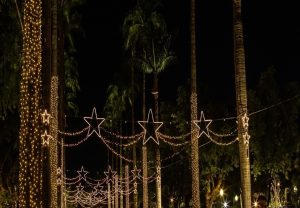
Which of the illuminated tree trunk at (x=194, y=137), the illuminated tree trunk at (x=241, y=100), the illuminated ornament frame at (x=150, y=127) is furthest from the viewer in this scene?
the illuminated ornament frame at (x=150, y=127)

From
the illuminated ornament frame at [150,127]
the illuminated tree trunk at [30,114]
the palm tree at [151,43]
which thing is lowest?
the illuminated tree trunk at [30,114]

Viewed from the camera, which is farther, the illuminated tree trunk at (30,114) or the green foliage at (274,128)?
the green foliage at (274,128)

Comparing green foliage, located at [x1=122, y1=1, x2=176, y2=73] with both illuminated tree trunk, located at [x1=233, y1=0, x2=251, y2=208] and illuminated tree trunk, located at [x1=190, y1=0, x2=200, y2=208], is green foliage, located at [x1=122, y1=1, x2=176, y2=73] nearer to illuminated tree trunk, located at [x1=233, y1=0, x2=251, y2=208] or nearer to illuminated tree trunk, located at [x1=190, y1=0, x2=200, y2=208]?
illuminated tree trunk, located at [x1=190, y1=0, x2=200, y2=208]

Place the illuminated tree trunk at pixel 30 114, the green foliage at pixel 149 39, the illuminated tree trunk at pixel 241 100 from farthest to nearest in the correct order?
the green foliage at pixel 149 39, the illuminated tree trunk at pixel 241 100, the illuminated tree trunk at pixel 30 114

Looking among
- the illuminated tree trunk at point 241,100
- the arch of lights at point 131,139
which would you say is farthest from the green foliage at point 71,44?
the illuminated tree trunk at point 241,100

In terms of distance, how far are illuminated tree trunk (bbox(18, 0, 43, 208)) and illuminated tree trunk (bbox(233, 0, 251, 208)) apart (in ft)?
19.2

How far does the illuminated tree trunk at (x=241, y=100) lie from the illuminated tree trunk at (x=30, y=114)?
5.86 m

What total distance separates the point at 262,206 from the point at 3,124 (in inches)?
887

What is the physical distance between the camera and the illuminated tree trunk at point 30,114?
552 inches

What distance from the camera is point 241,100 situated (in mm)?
17875

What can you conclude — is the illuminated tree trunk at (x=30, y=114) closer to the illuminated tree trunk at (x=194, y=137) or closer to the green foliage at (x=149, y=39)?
→ the illuminated tree trunk at (x=194, y=137)

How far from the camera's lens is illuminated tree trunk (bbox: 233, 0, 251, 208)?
56.9 ft

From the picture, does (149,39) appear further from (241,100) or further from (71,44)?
(241,100)

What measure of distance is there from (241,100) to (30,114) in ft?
21.3
